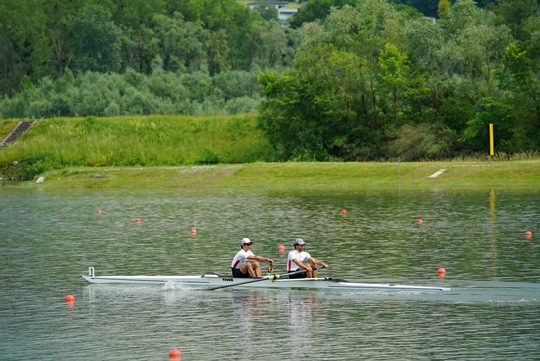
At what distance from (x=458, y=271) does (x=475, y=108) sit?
52602mm

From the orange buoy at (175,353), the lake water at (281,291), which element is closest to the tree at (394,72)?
the lake water at (281,291)

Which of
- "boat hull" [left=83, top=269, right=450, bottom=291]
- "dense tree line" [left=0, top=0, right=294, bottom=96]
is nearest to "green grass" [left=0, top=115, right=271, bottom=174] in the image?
"dense tree line" [left=0, top=0, right=294, bottom=96]

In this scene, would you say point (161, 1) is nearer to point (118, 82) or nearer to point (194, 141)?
point (118, 82)

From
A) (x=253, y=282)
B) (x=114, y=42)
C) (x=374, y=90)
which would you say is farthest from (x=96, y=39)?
(x=253, y=282)

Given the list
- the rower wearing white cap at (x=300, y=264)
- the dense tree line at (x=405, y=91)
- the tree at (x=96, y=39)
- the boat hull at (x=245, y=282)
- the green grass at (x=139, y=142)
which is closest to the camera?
the boat hull at (x=245, y=282)

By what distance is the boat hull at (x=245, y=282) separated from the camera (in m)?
34.2

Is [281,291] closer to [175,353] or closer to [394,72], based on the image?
[175,353]

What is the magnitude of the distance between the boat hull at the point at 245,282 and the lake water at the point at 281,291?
0.31 m

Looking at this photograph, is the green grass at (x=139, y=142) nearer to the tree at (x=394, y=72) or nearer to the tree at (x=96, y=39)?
the tree at (x=394, y=72)

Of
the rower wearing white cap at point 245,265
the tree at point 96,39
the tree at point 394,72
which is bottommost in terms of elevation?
the rower wearing white cap at point 245,265

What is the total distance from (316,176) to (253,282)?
1824 inches

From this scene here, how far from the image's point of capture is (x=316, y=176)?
270ft

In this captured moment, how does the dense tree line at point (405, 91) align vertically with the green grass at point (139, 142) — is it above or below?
above

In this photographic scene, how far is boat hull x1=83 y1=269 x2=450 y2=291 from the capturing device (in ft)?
112
